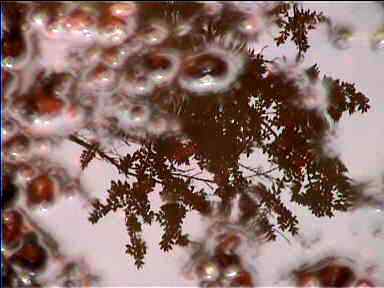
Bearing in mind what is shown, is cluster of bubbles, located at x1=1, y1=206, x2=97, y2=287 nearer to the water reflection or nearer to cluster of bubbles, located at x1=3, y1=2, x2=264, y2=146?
the water reflection

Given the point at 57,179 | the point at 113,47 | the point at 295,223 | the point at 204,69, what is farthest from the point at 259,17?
the point at 57,179

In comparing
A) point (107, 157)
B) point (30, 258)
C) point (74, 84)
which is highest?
point (74, 84)

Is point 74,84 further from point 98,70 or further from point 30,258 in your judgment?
point 30,258

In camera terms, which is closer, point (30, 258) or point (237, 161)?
point (30, 258)

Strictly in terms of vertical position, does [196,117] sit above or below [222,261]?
above

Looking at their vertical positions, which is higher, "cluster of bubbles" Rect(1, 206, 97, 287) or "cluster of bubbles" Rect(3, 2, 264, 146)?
"cluster of bubbles" Rect(3, 2, 264, 146)

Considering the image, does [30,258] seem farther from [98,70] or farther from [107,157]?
[98,70]

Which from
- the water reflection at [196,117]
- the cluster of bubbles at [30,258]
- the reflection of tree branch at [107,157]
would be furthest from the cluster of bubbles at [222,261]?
the cluster of bubbles at [30,258]

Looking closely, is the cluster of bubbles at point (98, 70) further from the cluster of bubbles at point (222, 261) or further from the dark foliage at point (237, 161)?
the cluster of bubbles at point (222, 261)

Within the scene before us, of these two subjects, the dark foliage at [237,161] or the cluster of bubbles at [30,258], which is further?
the dark foliage at [237,161]

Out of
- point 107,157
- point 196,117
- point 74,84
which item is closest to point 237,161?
point 196,117

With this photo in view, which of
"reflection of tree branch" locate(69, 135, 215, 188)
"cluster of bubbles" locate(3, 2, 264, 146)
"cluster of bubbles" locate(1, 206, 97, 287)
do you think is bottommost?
"cluster of bubbles" locate(1, 206, 97, 287)

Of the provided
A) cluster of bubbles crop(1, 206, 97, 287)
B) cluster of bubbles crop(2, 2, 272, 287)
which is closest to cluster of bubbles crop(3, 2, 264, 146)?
cluster of bubbles crop(2, 2, 272, 287)
